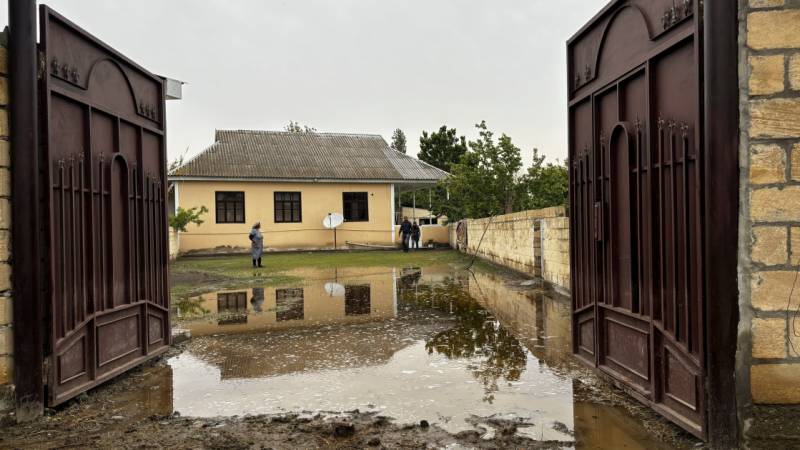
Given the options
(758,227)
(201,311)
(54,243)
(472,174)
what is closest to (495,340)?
(758,227)

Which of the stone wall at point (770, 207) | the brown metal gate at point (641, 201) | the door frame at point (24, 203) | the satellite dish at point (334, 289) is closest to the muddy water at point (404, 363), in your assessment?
the brown metal gate at point (641, 201)

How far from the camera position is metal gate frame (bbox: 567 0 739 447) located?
341 centimetres

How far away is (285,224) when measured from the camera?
2861 cm

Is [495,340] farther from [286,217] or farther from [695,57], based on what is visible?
[286,217]

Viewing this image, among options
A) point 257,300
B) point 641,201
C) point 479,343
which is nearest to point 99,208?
point 479,343

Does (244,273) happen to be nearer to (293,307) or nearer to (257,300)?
(257,300)

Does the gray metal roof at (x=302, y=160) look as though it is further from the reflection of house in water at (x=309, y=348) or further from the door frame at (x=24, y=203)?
the door frame at (x=24, y=203)

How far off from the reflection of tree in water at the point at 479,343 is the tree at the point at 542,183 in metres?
16.4

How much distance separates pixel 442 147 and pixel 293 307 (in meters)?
41.9

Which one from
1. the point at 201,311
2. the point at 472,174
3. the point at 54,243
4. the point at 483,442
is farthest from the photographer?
the point at 472,174

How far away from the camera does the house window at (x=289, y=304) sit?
9.13 m

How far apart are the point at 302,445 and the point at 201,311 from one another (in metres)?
6.67

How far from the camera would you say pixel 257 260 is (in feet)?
67.2

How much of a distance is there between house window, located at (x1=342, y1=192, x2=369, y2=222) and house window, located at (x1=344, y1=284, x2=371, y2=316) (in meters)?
16.6
